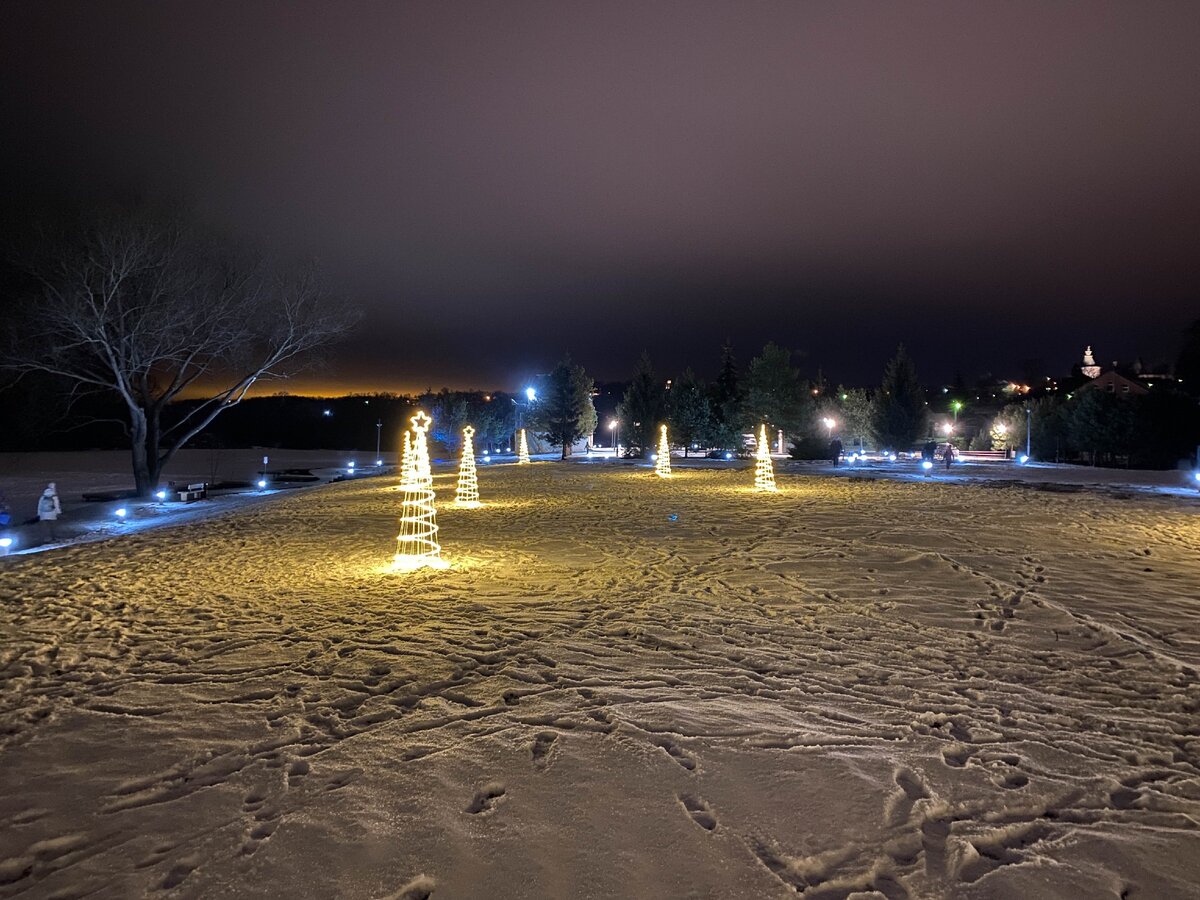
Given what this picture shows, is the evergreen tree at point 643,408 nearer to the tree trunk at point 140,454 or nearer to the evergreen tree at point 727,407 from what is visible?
the evergreen tree at point 727,407

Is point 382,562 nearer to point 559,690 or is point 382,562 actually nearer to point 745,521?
point 559,690

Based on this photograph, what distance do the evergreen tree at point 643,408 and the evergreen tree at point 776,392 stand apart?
7034mm

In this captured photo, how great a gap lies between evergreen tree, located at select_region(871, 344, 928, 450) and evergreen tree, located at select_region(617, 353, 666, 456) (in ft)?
52.3

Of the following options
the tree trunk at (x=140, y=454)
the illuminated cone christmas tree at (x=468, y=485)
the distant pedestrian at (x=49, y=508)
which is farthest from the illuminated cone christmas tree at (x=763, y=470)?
the tree trunk at (x=140, y=454)

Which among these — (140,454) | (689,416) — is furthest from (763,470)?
(689,416)

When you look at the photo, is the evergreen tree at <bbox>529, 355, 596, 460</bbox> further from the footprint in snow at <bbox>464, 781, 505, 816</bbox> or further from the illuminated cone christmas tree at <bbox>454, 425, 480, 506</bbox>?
the footprint in snow at <bbox>464, 781, 505, 816</bbox>

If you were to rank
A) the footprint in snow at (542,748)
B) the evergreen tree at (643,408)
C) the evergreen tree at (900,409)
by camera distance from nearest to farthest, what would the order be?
the footprint in snow at (542,748) < the evergreen tree at (900,409) < the evergreen tree at (643,408)

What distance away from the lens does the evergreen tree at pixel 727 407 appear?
5250cm

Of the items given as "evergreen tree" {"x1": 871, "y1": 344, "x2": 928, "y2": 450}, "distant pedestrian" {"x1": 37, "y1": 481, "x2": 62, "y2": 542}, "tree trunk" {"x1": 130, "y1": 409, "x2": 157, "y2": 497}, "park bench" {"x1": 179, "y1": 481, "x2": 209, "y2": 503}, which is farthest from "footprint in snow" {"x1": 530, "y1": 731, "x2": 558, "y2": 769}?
"evergreen tree" {"x1": 871, "y1": 344, "x2": 928, "y2": 450}

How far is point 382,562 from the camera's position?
10617mm

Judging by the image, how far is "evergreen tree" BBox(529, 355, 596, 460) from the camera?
179 ft

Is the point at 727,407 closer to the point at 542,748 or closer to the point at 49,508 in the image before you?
the point at 49,508

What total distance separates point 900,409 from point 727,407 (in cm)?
1207

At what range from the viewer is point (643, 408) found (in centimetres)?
5622
